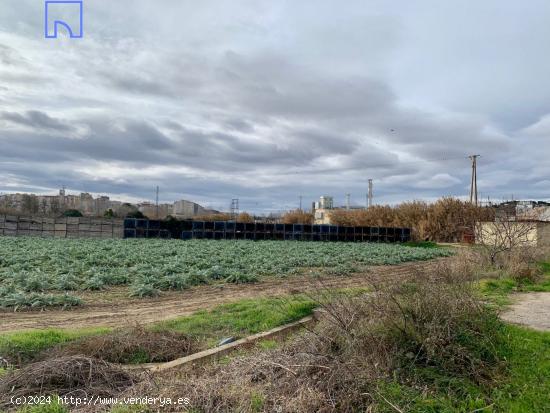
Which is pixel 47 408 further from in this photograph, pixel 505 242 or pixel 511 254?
pixel 505 242

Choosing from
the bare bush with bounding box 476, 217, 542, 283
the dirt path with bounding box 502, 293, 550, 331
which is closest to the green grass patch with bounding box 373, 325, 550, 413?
the dirt path with bounding box 502, 293, 550, 331

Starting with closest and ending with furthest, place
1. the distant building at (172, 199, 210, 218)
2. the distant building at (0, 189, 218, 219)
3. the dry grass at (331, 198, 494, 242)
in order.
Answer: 1. the dry grass at (331, 198, 494, 242)
2. the distant building at (0, 189, 218, 219)
3. the distant building at (172, 199, 210, 218)

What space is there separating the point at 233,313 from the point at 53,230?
3308 centimetres

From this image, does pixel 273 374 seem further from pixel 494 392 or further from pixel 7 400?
pixel 7 400

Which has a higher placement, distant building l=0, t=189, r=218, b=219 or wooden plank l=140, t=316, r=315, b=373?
distant building l=0, t=189, r=218, b=219

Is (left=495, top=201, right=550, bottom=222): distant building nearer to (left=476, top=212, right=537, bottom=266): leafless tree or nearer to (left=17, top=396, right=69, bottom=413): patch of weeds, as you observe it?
(left=476, top=212, right=537, bottom=266): leafless tree

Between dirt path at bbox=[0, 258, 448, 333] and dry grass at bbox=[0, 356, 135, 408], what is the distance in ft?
9.96

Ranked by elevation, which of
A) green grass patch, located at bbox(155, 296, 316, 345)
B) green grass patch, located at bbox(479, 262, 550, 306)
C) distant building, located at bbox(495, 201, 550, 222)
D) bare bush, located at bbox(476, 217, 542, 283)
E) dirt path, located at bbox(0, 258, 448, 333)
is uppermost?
distant building, located at bbox(495, 201, 550, 222)

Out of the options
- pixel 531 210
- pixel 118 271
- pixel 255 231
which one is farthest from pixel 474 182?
pixel 118 271

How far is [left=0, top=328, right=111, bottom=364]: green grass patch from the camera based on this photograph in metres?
6.33

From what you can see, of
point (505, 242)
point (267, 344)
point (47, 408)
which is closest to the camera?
point (47, 408)

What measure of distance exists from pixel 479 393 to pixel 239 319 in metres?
4.90

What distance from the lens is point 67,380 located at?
4855mm

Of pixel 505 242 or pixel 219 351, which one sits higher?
pixel 505 242
